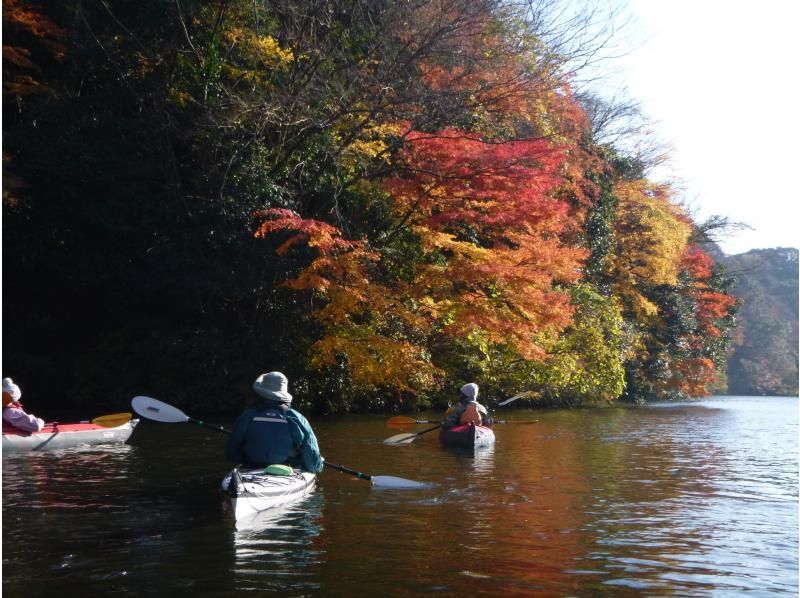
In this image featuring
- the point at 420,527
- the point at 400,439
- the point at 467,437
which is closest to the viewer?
the point at 420,527

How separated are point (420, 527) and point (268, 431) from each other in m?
1.77

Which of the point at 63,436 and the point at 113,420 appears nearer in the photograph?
the point at 63,436

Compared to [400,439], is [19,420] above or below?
above

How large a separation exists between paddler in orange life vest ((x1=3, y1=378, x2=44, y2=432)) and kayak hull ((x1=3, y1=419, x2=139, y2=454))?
0.09 metres

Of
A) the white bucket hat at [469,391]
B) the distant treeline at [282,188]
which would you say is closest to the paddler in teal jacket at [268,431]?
the white bucket hat at [469,391]

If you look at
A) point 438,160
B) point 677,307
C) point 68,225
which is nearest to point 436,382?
point 438,160

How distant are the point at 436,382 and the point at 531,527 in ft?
46.4

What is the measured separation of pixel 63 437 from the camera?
44.4ft

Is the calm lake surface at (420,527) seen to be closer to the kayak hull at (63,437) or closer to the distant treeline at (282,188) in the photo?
the kayak hull at (63,437)

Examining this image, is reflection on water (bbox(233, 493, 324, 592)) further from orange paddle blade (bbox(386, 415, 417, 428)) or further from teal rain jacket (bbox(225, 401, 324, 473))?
orange paddle blade (bbox(386, 415, 417, 428))

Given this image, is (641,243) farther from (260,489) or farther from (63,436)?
(260,489)

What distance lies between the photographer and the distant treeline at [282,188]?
18.7 metres

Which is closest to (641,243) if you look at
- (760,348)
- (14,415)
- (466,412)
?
(466,412)

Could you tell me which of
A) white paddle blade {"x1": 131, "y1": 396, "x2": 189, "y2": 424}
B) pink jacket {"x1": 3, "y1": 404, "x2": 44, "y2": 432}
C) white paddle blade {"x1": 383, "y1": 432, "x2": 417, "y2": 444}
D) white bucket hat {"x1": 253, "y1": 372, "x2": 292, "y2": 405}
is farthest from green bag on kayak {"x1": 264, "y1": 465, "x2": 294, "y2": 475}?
white paddle blade {"x1": 383, "y1": 432, "x2": 417, "y2": 444}
